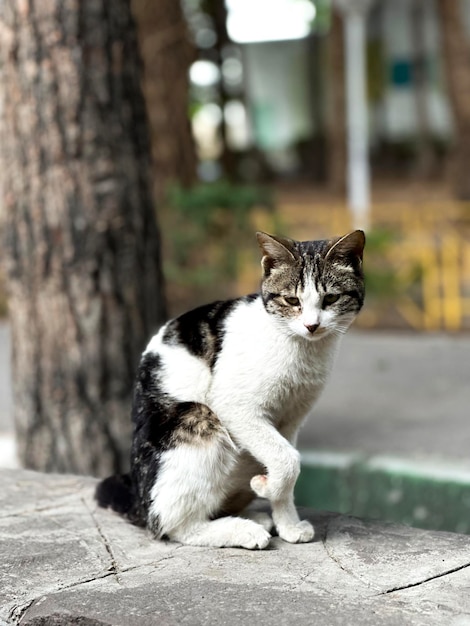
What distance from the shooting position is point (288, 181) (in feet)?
85.2

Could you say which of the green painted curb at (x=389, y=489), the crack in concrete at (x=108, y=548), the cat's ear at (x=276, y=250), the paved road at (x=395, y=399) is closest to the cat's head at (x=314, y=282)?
the cat's ear at (x=276, y=250)

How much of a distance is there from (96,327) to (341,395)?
311 cm

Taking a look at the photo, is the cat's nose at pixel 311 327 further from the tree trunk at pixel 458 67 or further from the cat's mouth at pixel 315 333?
the tree trunk at pixel 458 67

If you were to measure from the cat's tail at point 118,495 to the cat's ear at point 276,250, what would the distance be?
108 cm

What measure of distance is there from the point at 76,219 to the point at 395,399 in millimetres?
3443

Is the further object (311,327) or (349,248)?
(349,248)

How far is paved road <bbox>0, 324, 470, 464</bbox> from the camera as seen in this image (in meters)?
6.18

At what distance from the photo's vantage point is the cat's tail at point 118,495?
353 centimetres

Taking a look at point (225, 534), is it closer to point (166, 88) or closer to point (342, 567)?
point (342, 567)

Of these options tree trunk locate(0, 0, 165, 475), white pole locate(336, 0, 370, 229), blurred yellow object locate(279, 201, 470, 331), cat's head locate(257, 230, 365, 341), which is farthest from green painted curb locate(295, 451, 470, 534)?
white pole locate(336, 0, 370, 229)

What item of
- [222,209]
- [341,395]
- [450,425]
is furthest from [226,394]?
[222,209]

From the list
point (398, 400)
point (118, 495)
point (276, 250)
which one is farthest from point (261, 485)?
point (398, 400)

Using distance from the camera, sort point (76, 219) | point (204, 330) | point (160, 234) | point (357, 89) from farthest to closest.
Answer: point (357, 89)
point (160, 234)
point (76, 219)
point (204, 330)

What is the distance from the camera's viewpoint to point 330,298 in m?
3.07
